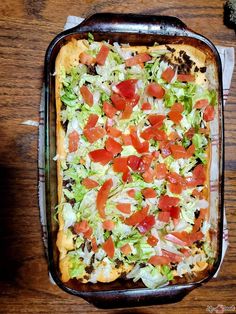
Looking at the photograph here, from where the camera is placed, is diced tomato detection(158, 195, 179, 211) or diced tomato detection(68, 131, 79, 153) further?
diced tomato detection(158, 195, 179, 211)

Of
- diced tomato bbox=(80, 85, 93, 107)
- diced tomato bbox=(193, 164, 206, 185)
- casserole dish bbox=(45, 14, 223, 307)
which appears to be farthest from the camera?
diced tomato bbox=(193, 164, 206, 185)

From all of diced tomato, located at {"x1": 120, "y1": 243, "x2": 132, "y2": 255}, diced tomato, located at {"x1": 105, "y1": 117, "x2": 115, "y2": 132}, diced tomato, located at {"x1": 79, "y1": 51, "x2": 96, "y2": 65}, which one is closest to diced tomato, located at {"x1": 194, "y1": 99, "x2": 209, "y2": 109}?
diced tomato, located at {"x1": 105, "y1": 117, "x2": 115, "y2": 132}

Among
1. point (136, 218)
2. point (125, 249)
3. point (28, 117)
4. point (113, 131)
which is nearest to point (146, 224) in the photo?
point (136, 218)

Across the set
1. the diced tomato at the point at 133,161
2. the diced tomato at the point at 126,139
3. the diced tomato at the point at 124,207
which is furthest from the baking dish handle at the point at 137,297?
the diced tomato at the point at 126,139

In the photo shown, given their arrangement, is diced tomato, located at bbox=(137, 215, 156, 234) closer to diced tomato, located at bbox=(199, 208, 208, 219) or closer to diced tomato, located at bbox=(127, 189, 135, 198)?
diced tomato, located at bbox=(127, 189, 135, 198)

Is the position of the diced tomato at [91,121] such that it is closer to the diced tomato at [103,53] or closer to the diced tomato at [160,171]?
the diced tomato at [103,53]

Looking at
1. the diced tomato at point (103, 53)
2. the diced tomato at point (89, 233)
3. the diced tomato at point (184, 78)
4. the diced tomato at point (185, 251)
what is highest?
the diced tomato at point (103, 53)

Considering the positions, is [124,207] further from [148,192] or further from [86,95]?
[86,95]

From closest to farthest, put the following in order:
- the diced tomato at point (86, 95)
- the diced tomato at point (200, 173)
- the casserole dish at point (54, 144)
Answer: the casserole dish at point (54, 144)
the diced tomato at point (86, 95)
the diced tomato at point (200, 173)
